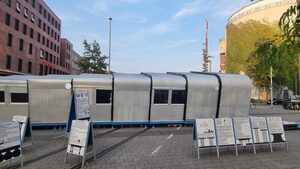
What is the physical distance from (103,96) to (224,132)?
843cm

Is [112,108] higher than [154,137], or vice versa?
[112,108]

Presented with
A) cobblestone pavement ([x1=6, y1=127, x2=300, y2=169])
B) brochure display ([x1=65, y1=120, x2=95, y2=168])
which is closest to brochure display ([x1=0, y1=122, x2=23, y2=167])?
cobblestone pavement ([x1=6, y1=127, x2=300, y2=169])

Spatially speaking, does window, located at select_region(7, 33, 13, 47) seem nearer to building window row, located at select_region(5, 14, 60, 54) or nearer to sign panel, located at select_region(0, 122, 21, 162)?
building window row, located at select_region(5, 14, 60, 54)

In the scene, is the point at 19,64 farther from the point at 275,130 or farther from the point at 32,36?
the point at 275,130

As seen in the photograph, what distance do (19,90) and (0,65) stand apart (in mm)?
26244

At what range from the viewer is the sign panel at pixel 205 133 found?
856 centimetres

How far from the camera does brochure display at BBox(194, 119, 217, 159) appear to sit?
28.0 ft

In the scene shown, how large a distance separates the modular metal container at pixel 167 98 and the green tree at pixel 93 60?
81.8ft

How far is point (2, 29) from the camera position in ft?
126

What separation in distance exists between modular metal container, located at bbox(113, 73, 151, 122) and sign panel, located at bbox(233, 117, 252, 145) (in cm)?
755

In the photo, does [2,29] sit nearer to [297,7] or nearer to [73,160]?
[73,160]

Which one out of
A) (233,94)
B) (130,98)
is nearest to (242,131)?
(130,98)

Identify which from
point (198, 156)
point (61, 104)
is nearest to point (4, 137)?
point (198, 156)

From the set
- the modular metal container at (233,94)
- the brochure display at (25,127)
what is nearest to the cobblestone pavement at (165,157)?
the brochure display at (25,127)
